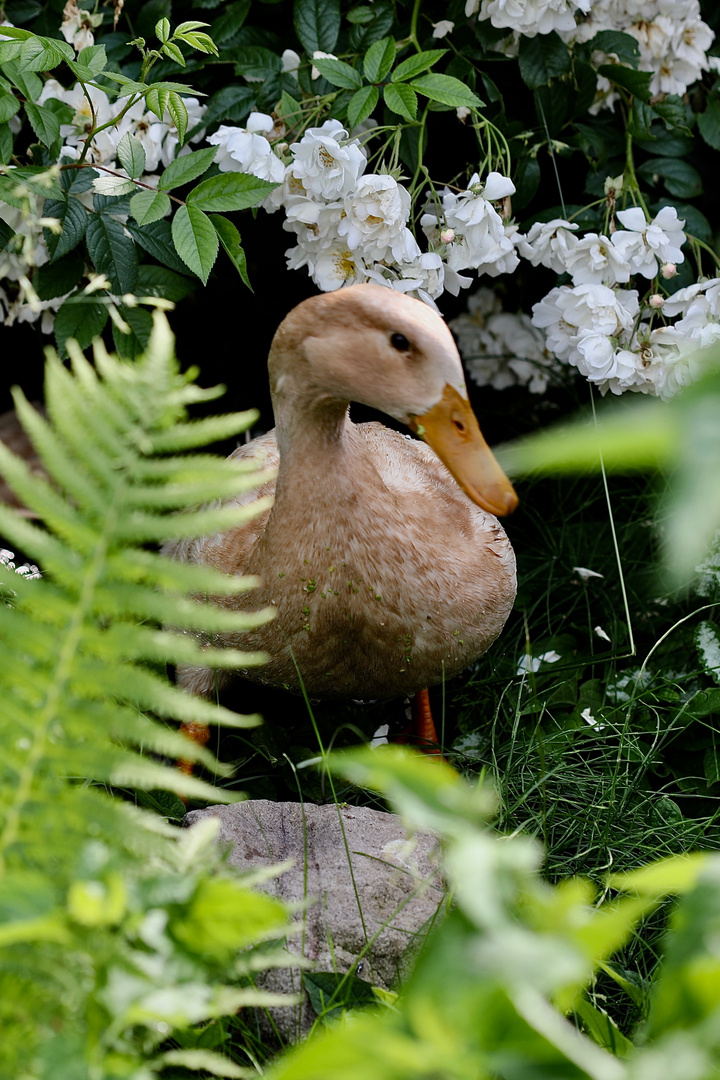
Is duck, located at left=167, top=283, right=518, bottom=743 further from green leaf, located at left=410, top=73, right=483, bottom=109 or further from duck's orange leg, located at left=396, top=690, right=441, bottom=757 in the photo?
green leaf, located at left=410, top=73, right=483, bottom=109

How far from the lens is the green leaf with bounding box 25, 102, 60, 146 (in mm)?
1357

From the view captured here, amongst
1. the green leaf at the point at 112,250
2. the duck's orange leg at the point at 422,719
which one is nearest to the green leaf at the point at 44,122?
the green leaf at the point at 112,250

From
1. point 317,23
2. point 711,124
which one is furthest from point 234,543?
point 711,124

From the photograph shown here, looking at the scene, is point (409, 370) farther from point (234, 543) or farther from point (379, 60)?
point (379, 60)

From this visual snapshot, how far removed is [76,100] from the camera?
5.18 ft

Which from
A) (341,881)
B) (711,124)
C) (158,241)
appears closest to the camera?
(341,881)

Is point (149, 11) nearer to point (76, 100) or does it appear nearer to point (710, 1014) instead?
point (76, 100)

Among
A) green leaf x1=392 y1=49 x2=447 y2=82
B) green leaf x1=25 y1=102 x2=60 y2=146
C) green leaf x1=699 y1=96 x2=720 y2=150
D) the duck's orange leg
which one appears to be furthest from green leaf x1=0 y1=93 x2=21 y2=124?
green leaf x1=699 y1=96 x2=720 y2=150

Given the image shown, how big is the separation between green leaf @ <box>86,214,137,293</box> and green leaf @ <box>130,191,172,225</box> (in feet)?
0.58

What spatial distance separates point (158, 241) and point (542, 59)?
72cm

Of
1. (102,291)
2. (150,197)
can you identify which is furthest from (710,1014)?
(102,291)

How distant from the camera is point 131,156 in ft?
4.45

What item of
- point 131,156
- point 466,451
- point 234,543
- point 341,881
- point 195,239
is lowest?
point 341,881

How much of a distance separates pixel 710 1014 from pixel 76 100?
61.6 inches
